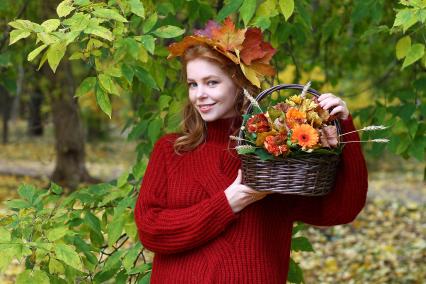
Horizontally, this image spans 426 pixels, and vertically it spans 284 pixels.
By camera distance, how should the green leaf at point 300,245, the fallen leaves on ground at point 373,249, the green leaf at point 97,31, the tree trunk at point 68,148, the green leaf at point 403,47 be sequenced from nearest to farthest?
the green leaf at point 97,31, the green leaf at point 403,47, the green leaf at point 300,245, the fallen leaves on ground at point 373,249, the tree trunk at point 68,148

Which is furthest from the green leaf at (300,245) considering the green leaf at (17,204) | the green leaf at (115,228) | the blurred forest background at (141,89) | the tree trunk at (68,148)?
the tree trunk at (68,148)

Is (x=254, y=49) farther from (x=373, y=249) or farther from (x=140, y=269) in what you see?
(x=373, y=249)

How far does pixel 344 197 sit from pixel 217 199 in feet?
1.42

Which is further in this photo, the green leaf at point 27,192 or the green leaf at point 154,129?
the green leaf at point 154,129

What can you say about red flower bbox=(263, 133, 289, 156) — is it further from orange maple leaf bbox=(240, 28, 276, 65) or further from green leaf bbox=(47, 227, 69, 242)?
green leaf bbox=(47, 227, 69, 242)

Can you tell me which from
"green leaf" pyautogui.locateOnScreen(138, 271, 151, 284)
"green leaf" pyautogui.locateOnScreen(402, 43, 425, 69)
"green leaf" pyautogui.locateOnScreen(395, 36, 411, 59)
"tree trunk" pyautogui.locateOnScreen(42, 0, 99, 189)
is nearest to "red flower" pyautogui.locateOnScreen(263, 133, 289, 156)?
"green leaf" pyautogui.locateOnScreen(402, 43, 425, 69)

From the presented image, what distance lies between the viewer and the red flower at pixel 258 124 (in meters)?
2.21

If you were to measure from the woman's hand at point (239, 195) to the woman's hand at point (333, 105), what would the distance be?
34 centimetres

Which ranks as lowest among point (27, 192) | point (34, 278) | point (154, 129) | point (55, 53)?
point (34, 278)

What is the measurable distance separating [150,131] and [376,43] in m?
3.21

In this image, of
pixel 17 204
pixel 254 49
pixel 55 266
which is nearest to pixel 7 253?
pixel 55 266

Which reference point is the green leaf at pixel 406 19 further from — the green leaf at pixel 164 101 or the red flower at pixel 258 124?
the green leaf at pixel 164 101

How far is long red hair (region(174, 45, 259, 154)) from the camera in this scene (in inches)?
97.9

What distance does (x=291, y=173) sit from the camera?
218 centimetres
